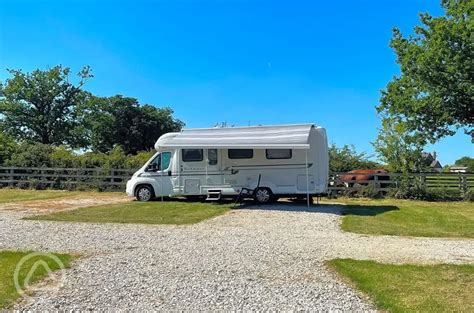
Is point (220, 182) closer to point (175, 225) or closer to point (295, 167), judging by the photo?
point (295, 167)

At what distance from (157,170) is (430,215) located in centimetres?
944

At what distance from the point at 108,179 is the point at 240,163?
9.12m

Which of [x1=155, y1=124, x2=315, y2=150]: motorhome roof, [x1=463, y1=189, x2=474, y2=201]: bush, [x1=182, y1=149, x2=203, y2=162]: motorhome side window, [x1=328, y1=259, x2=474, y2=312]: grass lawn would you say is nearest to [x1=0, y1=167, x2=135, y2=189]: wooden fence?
[x1=182, y1=149, x2=203, y2=162]: motorhome side window

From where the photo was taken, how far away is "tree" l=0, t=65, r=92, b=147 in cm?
4325

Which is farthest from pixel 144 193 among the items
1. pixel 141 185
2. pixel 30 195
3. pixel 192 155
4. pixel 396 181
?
pixel 396 181

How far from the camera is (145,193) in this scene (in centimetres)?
1639

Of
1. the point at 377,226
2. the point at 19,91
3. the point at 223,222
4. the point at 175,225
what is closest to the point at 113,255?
the point at 175,225

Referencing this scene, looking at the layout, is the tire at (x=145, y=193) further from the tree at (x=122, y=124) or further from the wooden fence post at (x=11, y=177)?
the tree at (x=122, y=124)

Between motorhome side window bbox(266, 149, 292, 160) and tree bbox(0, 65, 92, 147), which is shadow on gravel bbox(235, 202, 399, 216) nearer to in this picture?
motorhome side window bbox(266, 149, 292, 160)

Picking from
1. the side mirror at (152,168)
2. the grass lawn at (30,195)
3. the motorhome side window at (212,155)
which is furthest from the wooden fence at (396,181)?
the grass lawn at (30,195)

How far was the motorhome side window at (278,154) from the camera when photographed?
15.1 metres

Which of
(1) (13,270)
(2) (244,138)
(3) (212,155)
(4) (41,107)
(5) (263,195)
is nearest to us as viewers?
(1) (13,270)

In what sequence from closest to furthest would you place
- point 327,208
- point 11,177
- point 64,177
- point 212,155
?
point 327,208 < point 212,155 < point 64,177 < point 11,177

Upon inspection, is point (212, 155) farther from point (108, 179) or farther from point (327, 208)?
point (108, 179)
